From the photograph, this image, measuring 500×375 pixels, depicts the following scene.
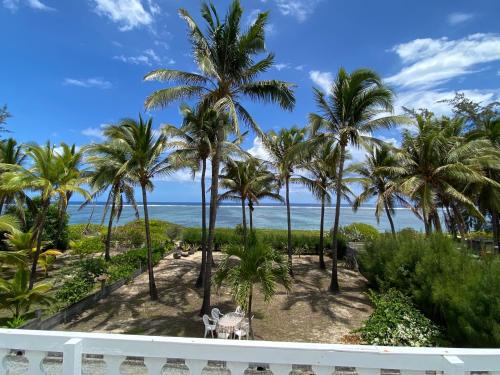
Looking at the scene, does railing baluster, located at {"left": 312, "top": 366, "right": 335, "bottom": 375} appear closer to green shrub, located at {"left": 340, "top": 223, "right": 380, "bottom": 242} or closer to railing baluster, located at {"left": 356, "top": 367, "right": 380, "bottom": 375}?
railing baluster, located at {"left": 356, "top": 367, "right": 380, "bottom": 375}

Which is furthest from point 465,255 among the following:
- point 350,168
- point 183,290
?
point 350,168

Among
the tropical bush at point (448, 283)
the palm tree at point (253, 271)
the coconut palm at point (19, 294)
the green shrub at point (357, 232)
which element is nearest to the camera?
the tropical bush at point (448, 283)

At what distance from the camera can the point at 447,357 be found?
→ 2.09 metres

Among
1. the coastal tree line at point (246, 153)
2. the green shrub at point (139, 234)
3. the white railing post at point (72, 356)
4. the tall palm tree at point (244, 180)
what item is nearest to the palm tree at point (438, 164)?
the coastal tree line at point (246, 153)

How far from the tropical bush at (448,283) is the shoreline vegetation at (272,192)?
38 millimetres

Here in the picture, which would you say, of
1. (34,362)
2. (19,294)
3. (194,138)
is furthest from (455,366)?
(194,138)

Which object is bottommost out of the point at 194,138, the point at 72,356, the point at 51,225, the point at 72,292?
the point at 72,292

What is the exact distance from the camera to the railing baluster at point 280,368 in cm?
222

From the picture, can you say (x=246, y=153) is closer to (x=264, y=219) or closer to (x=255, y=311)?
(x=255, y=311)

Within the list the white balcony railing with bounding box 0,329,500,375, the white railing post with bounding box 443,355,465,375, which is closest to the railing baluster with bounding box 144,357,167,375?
the white balcony railing with bounding box 0,329,500,375

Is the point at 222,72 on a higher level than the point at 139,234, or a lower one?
higher

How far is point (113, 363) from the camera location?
235 centimetres

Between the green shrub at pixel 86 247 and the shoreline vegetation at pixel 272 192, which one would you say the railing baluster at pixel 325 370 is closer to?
the shoreline vegetation at pixel 272 192

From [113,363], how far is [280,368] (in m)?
1.16
